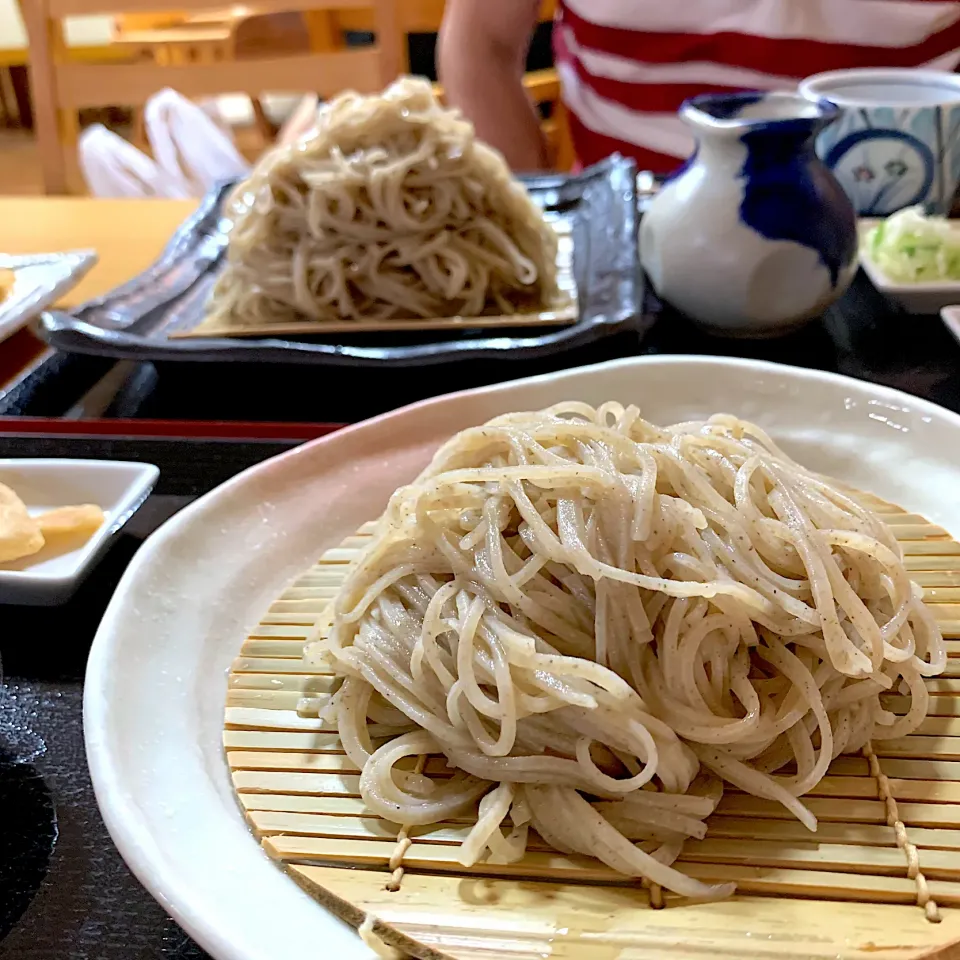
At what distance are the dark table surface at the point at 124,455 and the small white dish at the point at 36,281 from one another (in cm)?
22

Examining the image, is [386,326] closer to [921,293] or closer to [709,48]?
[921,293]

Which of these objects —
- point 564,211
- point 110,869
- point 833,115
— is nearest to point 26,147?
point 564,211

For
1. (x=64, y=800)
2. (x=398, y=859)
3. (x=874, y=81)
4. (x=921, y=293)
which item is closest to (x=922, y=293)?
(x=921, y=293)

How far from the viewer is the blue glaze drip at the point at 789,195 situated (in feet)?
4.95

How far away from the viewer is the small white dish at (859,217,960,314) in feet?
5.45

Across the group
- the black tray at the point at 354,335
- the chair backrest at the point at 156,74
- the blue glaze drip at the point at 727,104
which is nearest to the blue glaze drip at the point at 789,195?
the blue glaze drip at the point at 727,104

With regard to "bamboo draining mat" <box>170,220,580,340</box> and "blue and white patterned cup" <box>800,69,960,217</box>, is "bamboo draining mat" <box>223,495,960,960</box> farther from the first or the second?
"blue and white patterned cup" <box>800,69,960,217</box>

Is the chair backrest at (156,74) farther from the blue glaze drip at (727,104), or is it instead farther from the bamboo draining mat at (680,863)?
the bamboo draining mat at (680,863)

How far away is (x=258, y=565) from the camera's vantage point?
105cm

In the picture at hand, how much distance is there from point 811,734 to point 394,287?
1170 mm

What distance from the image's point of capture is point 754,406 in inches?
49.1

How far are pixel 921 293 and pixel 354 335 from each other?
3.27 feet

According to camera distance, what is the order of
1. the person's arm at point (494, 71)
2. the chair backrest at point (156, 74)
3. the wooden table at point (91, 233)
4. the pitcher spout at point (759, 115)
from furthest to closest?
the chair backrest at point (156, 74) → the person's arm at point (494, 71) → the wooden table at point (91, 233) → the pitcher spout at point (759, 115)

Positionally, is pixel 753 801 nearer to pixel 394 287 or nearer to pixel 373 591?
pixel 373 591
